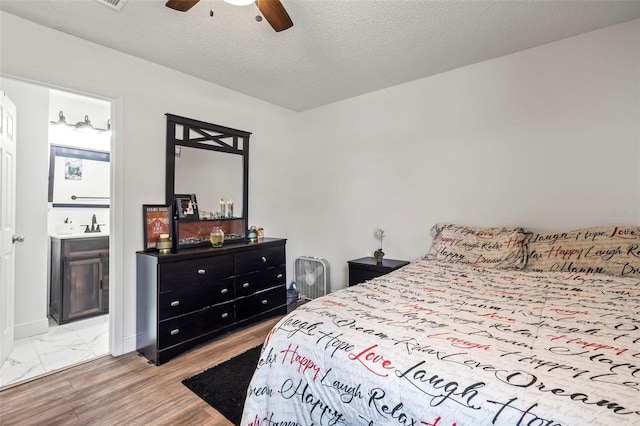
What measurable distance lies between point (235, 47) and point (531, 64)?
245cm

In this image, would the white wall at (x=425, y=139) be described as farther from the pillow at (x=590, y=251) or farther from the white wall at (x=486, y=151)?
the pillow at (x=590, y=251)

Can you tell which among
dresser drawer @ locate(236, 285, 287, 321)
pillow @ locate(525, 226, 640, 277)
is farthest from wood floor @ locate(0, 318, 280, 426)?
pillow @ locate(525, 226, 640, 277)

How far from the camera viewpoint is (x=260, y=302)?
10.1 feet

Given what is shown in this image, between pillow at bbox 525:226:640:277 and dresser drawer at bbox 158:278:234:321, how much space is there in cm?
249

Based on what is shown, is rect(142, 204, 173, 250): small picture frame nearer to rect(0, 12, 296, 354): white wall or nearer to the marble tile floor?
rect(0, 12, 296, 354): white wall

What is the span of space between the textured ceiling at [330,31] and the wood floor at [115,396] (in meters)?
2.47

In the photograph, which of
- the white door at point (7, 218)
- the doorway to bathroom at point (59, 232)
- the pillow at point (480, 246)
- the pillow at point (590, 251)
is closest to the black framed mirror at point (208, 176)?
the doorway to bathroom at point (59, 232)

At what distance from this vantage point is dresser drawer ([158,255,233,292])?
234 centimetres

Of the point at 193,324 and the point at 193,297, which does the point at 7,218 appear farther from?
the point at 193,324

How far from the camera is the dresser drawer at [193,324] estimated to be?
7.61 ft

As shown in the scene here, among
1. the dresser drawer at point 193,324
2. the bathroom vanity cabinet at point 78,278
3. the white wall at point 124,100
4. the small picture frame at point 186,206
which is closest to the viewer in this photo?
the white wall at point 124,100

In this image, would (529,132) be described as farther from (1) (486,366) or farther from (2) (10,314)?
(2) (10,314)

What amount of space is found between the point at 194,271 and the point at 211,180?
1.05m

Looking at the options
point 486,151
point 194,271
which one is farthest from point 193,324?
point 486,151
